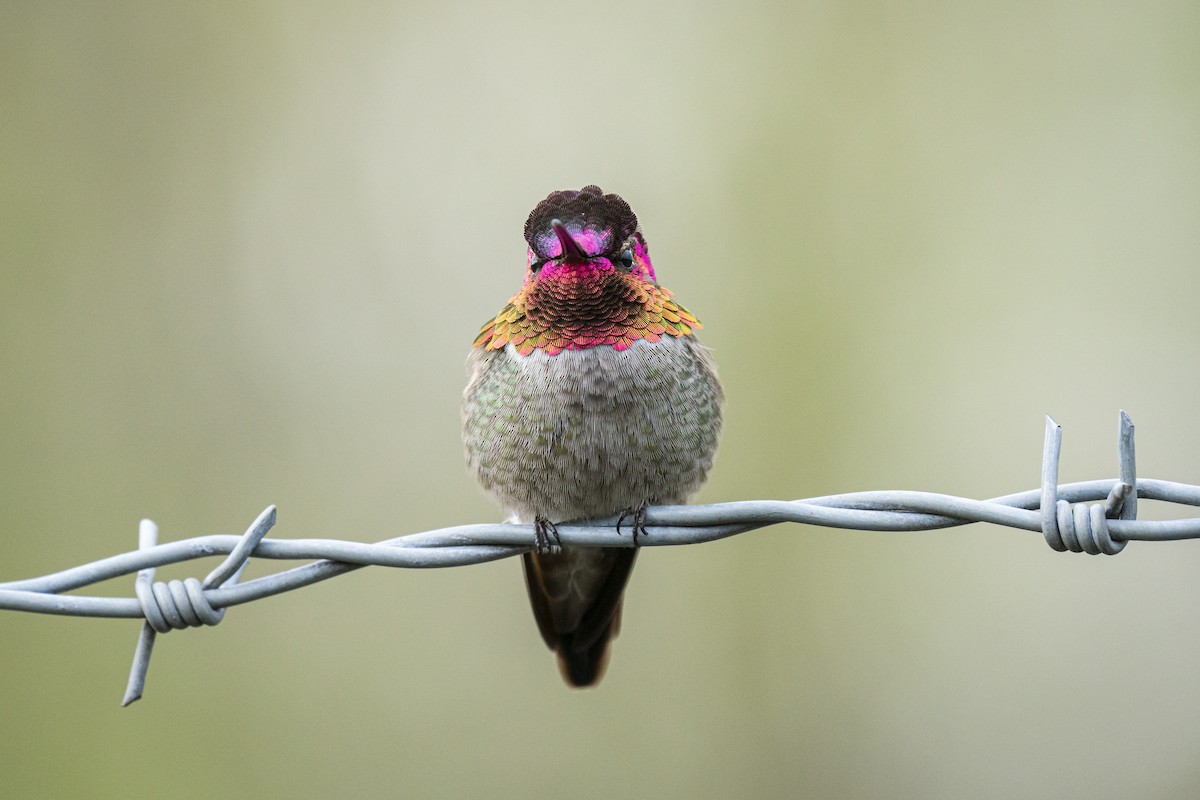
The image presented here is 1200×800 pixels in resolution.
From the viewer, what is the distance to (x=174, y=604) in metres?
2.18

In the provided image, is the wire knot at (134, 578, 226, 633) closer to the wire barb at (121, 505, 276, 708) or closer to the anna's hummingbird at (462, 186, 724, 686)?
the wire barb at (121, 505, 276, 708)

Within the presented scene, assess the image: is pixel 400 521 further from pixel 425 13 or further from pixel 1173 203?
pixel 1173 203

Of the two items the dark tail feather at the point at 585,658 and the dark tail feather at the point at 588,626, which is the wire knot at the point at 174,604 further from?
the dark tail feather at the point at 585,658

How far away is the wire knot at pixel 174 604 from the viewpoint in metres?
2.16

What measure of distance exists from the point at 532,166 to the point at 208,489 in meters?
2.69

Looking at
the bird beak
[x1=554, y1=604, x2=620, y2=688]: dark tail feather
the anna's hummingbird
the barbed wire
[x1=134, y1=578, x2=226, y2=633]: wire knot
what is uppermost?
the bird beak

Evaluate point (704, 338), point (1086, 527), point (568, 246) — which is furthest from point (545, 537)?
point (704, 338)

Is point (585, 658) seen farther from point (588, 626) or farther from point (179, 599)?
point (179, 599)

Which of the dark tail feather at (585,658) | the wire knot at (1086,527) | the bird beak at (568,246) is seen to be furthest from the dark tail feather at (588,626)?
the wire knot at (1086,527)

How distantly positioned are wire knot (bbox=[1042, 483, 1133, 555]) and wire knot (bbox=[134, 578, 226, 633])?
158 centimetres

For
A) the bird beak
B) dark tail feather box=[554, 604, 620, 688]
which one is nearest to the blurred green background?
dark tail feather box=[554, 604, 620, 688]

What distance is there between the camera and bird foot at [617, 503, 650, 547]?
2559 mm

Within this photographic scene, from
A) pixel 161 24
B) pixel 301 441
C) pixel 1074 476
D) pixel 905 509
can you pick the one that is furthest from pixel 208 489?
pixel 905 509

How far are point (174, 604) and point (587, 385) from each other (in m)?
1.17
